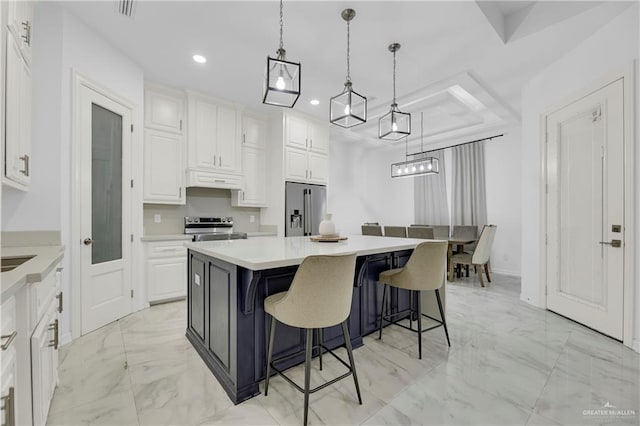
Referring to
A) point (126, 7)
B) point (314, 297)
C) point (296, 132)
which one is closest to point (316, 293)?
point (314, 297)

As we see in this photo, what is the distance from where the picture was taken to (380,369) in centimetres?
201

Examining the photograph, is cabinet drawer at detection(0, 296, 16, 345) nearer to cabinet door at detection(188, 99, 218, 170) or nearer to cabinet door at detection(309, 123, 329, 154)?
cabinet door at detection(188, 99, 218, 170)

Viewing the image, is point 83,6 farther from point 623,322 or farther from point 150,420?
point 623,322

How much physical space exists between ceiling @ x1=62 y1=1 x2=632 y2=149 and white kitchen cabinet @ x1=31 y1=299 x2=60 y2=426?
248 centimetres

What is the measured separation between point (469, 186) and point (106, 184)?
6146 millimetres

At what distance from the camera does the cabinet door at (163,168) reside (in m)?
3.48

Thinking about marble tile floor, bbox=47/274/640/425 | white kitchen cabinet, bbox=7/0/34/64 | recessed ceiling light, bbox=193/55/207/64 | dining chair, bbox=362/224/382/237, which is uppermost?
recessed ceiling light, bbox=193/55/207/64

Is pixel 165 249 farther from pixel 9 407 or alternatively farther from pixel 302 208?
pixel 9 407

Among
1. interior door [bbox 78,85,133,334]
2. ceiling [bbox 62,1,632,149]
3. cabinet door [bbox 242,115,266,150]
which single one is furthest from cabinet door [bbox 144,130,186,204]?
cabinet door [bbox 242,115,266,150]

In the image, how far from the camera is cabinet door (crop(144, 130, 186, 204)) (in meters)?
3.48

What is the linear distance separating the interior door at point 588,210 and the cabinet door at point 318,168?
3161 millimetres

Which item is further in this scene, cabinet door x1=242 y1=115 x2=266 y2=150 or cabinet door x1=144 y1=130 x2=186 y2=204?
cabinet door x1=242 y1=115 x2=266 y2=150

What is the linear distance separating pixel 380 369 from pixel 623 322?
7.38ft

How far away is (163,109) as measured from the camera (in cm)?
363
